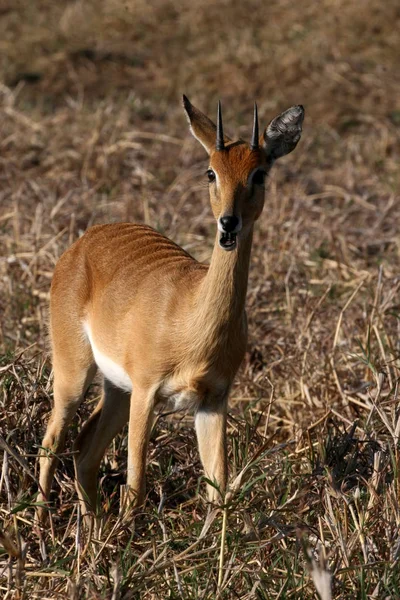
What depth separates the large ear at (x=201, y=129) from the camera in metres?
5.20

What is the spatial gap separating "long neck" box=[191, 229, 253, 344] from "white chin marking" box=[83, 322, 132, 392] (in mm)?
572

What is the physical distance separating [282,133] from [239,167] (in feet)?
1.43

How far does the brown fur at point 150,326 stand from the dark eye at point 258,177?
1.6 inches

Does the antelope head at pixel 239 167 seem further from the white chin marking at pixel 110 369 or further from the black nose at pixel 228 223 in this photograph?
the white chin marking at pixel 110 369

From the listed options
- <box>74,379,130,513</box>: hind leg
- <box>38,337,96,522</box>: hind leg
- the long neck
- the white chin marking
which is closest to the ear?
the long neck

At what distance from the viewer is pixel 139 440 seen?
200 inches

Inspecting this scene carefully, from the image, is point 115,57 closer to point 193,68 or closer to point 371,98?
point 193,68

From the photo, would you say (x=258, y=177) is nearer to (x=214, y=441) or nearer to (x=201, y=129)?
(x=201, y=129)

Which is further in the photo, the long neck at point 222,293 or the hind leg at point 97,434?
the hind leg at point 97,434

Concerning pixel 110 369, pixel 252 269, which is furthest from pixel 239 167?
pixel 252 269

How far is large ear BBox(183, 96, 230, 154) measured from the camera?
5203 millimetres

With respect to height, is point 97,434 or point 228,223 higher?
point 228,223

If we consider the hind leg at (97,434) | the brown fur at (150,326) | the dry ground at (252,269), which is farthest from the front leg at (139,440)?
the hind leg at (97,434)

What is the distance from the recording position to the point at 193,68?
48.6ft
